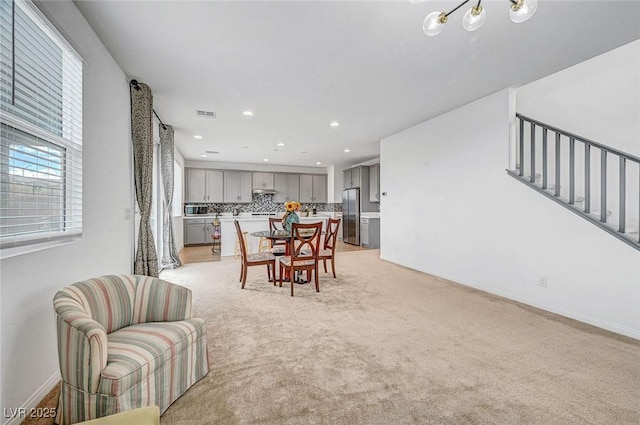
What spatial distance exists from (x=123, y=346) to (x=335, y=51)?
273 centimetres

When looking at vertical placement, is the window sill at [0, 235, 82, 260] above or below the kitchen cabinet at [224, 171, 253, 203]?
below

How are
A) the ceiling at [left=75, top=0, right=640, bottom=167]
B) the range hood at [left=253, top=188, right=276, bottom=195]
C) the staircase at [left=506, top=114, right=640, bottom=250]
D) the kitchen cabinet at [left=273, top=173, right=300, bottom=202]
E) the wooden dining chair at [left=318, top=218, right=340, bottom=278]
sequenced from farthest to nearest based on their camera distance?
the kitchen cabinet at [left=273, top=173, right=300, bottom=202] → the range hood at [left=253, top=188, right=276, bottom=195] → the wooden dining chair at [left=318, top=218, right=340, bottom=278] → the staircase at [left=506, top=114, right=640, bottom=250] → the ceiling at [left=75, top=0, right=640, bottom=167]

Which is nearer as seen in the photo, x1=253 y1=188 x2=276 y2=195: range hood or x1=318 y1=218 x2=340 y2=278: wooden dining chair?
x1=318 y1=218 x2=340 y2=278: wooden dining chair

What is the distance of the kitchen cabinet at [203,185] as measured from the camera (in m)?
8.18

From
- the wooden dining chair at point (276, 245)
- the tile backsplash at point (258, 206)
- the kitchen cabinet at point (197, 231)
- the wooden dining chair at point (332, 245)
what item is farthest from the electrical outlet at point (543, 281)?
the kitchen cabinet at point (197, 231)

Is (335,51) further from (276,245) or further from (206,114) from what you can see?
(276,245)

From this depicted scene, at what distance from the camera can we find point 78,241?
1.99m

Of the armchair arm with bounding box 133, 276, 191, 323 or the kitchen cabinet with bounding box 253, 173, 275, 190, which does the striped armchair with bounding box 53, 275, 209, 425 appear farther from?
the kitchen cabinet with bounding box 253, 173, 275, 190

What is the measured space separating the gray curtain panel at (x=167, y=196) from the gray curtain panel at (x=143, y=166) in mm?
1447

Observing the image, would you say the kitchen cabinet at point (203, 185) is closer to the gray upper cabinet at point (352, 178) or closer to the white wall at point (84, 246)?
the gray upper cabinet at point (352, 178)

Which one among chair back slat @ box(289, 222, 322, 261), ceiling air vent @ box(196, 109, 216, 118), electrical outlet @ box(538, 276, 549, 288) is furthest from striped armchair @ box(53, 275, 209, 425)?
electrical outlet @ box(538, 276, 549, 288)

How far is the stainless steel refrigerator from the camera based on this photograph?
808 centimetres

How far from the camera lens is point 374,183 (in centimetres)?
777

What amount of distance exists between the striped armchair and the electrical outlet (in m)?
3.57
